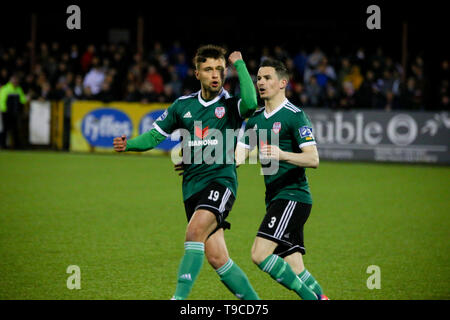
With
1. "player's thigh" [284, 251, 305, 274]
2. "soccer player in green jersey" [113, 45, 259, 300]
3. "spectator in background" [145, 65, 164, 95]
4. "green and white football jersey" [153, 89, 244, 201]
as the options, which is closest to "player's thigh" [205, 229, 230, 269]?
"soccer player in green jersey" [113, 45, 259, 300]

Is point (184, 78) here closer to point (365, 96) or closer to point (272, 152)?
point (365, 96)

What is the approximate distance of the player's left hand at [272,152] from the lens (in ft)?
16.9

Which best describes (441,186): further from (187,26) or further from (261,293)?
(187,26)

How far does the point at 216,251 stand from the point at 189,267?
0.26m

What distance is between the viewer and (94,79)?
21.1 metres

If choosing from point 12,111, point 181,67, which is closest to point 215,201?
point 12,111

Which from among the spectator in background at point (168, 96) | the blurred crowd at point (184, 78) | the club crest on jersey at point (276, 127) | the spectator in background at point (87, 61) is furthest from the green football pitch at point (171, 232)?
the spectator in background at point (87, 61)

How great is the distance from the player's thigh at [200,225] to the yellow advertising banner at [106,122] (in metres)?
14.0

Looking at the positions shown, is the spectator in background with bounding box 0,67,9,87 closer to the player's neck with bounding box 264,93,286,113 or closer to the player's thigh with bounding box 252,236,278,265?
the player's neck with bounding box 264,93,286,113

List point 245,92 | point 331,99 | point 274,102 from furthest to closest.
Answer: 1. point 331,99
2. point 274,102
3. point 245,92

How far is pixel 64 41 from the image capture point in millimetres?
27109

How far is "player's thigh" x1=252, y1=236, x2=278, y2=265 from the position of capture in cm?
532

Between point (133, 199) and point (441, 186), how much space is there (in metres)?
6.24

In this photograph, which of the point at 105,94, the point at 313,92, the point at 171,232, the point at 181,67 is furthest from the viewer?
the point at 181,67
